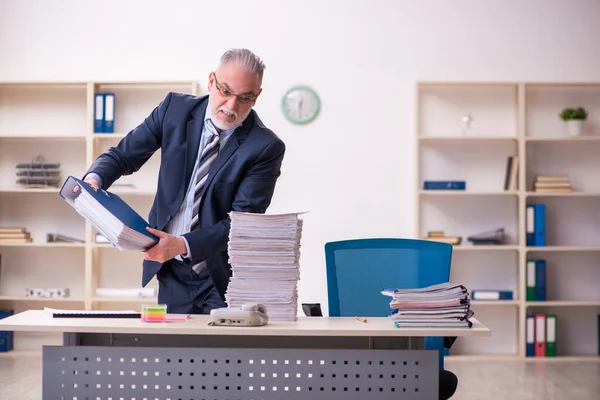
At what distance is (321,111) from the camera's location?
6.29 metres

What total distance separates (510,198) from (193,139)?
4047mm

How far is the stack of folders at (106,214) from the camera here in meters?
2.40

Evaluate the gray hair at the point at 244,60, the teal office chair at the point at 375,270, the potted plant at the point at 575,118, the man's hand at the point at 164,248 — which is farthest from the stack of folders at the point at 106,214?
the potted plant at the point at 575,118

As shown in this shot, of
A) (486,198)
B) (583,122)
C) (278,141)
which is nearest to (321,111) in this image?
(486,198)

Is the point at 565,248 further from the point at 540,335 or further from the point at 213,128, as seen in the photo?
the point at 213,128

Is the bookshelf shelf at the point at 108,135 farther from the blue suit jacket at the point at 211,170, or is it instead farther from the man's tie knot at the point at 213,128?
the man's tie knot at the point at 213,128

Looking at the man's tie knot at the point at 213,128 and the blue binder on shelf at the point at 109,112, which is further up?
the blue binder on shelf at the point at 109,112

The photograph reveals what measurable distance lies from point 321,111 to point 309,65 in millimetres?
368

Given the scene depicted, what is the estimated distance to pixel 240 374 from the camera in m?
2.39

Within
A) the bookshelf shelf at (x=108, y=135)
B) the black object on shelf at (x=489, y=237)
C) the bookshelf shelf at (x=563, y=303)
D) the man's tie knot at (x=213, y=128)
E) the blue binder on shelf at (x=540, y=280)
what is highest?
the bookshelf shelf at (x=108, y=135)

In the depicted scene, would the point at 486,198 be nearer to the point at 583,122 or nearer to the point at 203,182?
the point at 583,122

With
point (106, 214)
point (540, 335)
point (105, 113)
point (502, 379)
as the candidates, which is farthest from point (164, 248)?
point (540, 335)

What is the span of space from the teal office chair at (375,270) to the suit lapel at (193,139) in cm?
73

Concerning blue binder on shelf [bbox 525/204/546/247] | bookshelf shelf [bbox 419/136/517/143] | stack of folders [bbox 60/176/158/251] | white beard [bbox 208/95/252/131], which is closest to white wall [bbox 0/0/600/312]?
bookshelf shelf [bbox 419/136/517/143]
